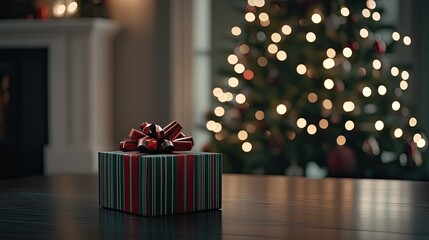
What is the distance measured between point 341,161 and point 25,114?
2135mm

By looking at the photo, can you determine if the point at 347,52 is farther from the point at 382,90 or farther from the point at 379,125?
the point at 379,125

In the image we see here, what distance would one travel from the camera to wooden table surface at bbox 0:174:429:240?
Answer: 0.96m

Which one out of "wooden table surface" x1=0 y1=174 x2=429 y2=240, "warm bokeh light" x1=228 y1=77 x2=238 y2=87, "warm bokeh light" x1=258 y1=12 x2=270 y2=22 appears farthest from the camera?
"warm bokeh light" x1=228 y1=77 x2=238 y2=87

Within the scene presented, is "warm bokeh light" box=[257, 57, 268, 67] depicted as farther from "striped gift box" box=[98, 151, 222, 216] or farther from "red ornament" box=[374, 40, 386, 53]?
"striped gift box" box=[98, 151, 222, 216]

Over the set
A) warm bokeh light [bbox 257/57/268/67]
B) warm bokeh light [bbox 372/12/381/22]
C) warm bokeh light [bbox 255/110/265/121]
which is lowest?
warm bokeh light [bbox 255/110/265/121]

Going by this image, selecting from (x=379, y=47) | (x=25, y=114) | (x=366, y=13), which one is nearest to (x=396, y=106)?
(x=379, y=47)

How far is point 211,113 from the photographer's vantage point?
4371mm

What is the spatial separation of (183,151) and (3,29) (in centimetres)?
399

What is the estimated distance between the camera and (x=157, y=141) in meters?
1.17

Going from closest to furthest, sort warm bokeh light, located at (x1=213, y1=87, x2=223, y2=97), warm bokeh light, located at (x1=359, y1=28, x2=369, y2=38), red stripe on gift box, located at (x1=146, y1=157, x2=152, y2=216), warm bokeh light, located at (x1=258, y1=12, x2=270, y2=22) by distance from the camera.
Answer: red stripe on gift box, located at (x1=146, y1=157, x2=152, y2=216) → warm bokeh light, located at (x1=359, y1=28, x2=369, y2=38) → warm bokeh light, located at (x1=258, y1=12, x2=270, y2=22) → warm bokeh light, located at (x1=213, y1=87, x2=223, y2=97)

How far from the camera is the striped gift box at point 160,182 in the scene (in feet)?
3.62

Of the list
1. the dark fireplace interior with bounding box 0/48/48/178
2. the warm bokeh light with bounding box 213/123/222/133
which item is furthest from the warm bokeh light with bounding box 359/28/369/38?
the dark fireplace interior with bounding box 0/48/48/178

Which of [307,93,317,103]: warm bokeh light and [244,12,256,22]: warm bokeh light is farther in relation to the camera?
[244,12,256,22]: warm bokeh light

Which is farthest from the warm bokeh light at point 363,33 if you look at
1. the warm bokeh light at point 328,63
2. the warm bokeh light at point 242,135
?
the warm bokeh light at point 242,135
